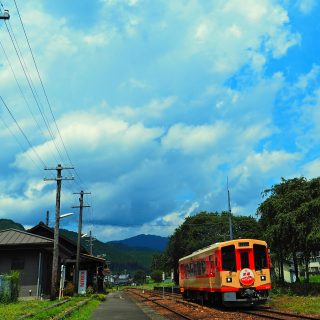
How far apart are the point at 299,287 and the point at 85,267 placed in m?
26.7

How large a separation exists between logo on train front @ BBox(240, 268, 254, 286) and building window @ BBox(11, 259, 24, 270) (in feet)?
57.4

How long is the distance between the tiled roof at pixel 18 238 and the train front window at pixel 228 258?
1471cm

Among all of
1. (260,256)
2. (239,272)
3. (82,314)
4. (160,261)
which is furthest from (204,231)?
(82,314)

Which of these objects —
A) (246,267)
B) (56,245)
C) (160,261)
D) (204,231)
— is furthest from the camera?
(160,261)

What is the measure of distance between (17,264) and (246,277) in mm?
17984

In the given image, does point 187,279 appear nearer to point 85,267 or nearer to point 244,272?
point 244,272

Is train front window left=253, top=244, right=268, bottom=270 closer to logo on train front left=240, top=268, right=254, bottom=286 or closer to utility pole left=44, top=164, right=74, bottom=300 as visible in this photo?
logo on train front left=240, top=268, right=254, bottom=286

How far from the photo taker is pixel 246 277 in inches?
810

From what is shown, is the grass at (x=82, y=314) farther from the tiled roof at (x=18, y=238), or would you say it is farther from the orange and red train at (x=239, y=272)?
the tiled roof at (x=18, y=238)

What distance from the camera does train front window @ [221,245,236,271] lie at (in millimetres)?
20656

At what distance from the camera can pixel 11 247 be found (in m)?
31.0

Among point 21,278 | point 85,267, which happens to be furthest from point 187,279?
point 85,267

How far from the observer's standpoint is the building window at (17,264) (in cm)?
3145

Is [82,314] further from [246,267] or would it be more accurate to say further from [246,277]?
[246,267]
